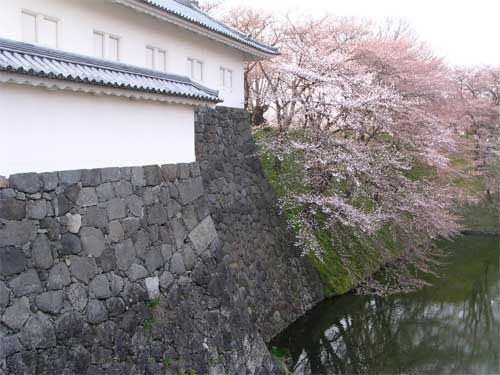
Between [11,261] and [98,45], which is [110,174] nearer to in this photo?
[11,261]

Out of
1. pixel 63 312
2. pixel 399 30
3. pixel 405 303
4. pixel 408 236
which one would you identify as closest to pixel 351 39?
pixel 408 236

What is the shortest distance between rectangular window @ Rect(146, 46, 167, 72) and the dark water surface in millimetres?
6035

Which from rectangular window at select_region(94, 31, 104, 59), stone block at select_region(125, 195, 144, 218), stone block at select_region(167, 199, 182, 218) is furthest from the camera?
rectangular window at select_region(94, 31, 104, 59)

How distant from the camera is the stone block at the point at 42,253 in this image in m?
4.70

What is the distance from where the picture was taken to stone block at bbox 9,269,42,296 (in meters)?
4.47

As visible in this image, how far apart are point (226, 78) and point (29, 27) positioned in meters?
5.69

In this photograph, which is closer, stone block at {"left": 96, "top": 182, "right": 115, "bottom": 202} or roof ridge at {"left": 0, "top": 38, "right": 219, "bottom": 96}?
roof ridge at {"left": 0, "top": 38, "right": 219, "bottom": 96}

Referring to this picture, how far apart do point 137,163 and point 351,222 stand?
7204 millimetres

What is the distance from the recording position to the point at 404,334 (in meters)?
11.9

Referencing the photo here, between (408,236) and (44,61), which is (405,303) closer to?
(408,236)

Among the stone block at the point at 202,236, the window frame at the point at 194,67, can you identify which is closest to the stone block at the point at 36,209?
the stone block at the point at 202,236

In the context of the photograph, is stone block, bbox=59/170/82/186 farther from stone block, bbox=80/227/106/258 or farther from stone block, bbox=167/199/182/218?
stone block, bbox=167/199/182/218

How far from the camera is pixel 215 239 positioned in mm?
7258

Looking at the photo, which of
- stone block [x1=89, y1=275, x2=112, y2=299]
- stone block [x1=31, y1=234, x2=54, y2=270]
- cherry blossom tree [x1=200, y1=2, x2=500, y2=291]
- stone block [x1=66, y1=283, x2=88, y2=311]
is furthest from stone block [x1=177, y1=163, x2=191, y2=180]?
cherry blossom tree [x1=200, y1=2, x2=500, y2=291]
